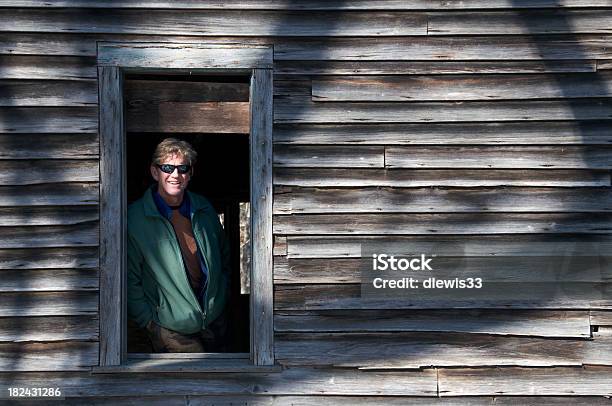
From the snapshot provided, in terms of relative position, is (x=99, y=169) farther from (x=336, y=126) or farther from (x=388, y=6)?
(x=388, y=6)

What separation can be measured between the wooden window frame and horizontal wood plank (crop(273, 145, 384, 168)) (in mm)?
99

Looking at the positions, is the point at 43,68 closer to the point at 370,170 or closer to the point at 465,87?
the point at 370,170

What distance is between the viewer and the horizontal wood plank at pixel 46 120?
584 centimetres

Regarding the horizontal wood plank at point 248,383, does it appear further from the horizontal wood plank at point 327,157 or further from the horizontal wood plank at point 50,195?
the horizontal wood plank at point 327,157

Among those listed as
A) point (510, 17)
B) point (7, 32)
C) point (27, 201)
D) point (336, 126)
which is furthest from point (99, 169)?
point (510, 17)

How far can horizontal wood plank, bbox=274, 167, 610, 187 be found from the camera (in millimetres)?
5914

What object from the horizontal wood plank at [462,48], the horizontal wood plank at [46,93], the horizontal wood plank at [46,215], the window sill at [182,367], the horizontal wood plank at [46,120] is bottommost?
the window sill at [182,367]

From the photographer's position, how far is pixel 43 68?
5.85 meters

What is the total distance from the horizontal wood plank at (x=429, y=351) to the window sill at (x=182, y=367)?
0.24m

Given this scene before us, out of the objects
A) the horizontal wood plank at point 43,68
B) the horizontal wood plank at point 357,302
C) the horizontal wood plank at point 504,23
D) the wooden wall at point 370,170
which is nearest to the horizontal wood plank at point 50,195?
the wooden wall at point 370,170

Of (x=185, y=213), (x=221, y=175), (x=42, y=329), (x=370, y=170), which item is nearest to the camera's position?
(x=42, y=329)

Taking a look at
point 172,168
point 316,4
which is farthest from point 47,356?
point 316,4

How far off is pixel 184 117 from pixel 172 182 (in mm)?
441

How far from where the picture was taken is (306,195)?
5.92 meters
